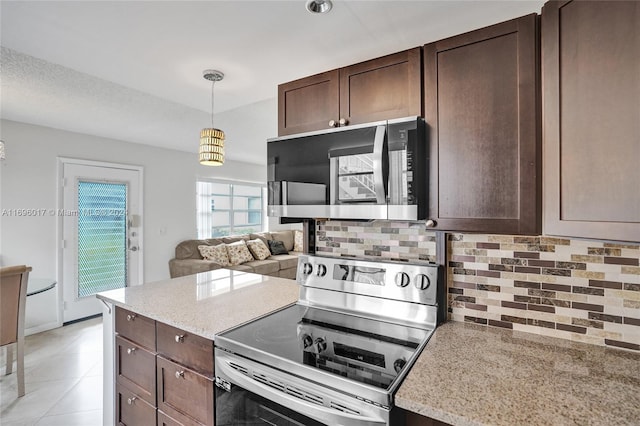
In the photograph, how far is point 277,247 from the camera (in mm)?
6133

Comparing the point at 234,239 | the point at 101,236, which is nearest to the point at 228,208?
the point at 234,239

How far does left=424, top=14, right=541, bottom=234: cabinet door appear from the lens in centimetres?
108

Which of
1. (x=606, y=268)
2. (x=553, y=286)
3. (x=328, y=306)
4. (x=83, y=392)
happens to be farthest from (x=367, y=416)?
(x=83, y=392)

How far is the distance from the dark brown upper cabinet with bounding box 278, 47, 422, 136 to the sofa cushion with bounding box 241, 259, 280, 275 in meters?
3.61

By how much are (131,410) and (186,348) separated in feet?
2.28

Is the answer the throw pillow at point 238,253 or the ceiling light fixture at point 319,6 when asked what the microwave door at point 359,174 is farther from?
the throw pillow at point 238,253

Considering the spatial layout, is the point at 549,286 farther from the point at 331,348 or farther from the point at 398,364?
the point at 331,348

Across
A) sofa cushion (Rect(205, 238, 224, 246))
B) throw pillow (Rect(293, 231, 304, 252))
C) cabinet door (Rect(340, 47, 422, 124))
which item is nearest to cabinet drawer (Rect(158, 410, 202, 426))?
cabinet door (Rect(340, 47, 422, 124))

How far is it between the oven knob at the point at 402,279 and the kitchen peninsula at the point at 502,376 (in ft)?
0.76

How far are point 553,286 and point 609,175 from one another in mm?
542

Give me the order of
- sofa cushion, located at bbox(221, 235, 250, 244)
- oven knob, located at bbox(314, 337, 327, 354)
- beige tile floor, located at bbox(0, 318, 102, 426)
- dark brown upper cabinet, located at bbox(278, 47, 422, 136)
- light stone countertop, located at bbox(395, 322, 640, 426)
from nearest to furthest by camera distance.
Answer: light stone countertop, located at bbox(395, 322, 640, 426), oven knob, located at bbox(314, 337, 327, 354), dark brown upper cabinet, located at bbox(278, 47, 422, 136), beige tile floor, located at bbox(0, 318, 102, 426), sofa cushion, located at bbox(221, 235, 250, 244)

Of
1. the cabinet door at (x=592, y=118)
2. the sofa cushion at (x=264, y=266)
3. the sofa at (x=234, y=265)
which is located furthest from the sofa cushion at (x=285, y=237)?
the cabinet door at (x=592, y=118)

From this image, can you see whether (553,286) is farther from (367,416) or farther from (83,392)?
(83,392)

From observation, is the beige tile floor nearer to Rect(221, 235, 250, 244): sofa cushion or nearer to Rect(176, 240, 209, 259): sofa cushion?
Rect(176, 240, 209, 259): sofa cushion
